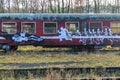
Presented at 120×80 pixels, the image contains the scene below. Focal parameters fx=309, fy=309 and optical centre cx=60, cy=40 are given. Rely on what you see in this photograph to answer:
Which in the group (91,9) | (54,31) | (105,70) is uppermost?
(91,9)

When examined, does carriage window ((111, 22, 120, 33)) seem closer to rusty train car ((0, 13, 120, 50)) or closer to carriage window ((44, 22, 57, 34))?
rusty train car ((0, 13, 120, 50))

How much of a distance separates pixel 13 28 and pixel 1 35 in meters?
0.98

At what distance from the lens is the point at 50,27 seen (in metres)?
21.9

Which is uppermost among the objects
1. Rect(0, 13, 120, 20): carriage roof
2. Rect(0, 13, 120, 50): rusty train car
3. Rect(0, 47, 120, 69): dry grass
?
Rect(0, 13, 120, 20): carriage roof

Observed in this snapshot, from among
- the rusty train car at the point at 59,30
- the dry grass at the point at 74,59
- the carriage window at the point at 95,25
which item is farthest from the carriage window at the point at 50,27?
the dry grass at the point at 74,59

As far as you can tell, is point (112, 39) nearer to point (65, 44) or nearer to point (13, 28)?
point (65, 44)

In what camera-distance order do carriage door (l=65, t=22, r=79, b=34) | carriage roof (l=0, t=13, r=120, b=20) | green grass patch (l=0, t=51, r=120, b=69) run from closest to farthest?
green grass patch (l=0, t=51, r=120, b=69)
carriage roof (l=0, t=13, r=120, b=20)
carriage door (l=65, t=22, r=79, b=34)

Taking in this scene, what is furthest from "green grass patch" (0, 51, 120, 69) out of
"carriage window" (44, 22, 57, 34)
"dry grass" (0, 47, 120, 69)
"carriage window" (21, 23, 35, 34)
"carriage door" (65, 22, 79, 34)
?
"carriage door" (65, 22, 79, 34)

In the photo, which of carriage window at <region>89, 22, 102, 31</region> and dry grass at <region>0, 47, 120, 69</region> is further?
carriage window at <region>89, 22, 102, 31</region>

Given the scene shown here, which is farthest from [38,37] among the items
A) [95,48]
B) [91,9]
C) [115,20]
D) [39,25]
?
[91,9]

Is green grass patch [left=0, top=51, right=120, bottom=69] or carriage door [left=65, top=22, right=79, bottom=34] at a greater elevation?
carriage door [left=65, top=22, right=79, bottom=34]

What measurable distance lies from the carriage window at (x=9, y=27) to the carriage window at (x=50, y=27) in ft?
7.18

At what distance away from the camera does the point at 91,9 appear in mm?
52281

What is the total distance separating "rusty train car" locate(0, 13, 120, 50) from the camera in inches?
854
